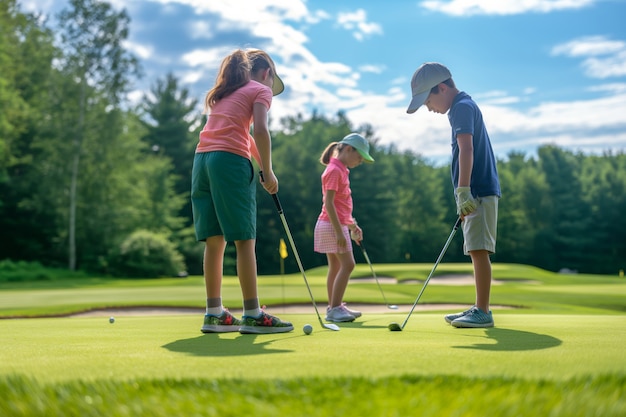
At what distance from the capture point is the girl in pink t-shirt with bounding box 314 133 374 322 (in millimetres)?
6449

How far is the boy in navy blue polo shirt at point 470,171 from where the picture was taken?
5031 mm

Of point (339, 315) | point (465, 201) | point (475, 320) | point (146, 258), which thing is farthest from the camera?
point (146, 258)

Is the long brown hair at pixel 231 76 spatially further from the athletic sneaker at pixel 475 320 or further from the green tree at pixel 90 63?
the green tree at pixel 90 63

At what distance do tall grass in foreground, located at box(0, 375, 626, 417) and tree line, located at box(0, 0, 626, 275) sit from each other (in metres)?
28.0

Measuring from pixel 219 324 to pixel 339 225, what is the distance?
1.98m

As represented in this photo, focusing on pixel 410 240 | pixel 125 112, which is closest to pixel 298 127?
pixel 410 240

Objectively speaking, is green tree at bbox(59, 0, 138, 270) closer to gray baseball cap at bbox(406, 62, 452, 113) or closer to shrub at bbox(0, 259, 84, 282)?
shrub at bbox(0, 259, 84, 282)

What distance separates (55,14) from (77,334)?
29802mm

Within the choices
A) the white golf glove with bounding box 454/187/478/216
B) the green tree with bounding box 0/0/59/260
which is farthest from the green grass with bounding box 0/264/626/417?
the green tree with bounding box 0/0/59/260

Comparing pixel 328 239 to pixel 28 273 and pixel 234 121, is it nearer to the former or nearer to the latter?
pixel 234 121

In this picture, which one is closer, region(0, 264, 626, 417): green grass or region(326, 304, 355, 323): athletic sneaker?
region(0, 264, 626, 417): green grass

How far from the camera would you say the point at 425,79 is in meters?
5.36

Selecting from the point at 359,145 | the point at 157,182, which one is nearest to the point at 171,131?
the point at 157,182

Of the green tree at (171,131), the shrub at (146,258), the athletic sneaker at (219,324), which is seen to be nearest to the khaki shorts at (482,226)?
the athletic sneaker at (219,324)
